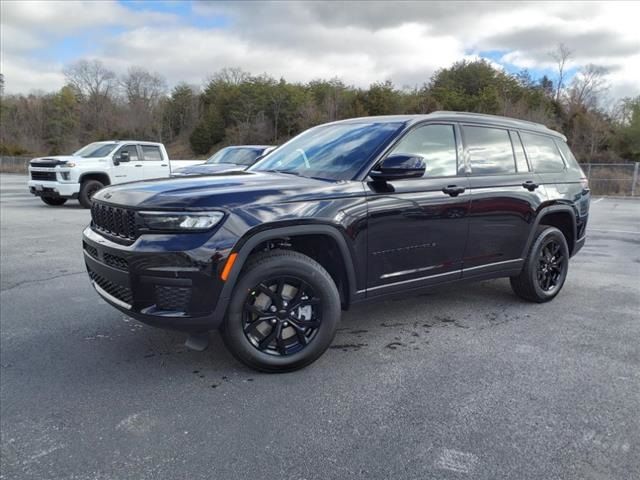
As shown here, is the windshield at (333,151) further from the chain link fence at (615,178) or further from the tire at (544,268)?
the chain link fence at (615,178)

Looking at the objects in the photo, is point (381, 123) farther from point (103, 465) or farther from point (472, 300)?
point (103, 465)

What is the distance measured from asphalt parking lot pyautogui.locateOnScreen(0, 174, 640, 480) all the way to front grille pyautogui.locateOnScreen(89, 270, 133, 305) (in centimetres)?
55

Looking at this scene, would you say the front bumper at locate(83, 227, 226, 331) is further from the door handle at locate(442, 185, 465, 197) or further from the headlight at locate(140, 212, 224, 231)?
the door handle at locate(442, 185, 465, 197)

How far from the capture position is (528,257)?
15.3ft

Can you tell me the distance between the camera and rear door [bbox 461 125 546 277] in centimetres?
417

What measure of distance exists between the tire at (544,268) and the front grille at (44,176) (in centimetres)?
1245

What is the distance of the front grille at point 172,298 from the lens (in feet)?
9.47

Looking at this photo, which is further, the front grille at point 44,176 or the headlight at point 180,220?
the front grille at point 44,176

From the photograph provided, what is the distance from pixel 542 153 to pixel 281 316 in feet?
10.9

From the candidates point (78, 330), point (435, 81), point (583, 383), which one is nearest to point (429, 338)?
point (583, 383)

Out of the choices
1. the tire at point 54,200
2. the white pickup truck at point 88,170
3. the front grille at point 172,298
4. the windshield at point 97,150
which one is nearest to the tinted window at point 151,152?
the white pickup truck at point 88,170

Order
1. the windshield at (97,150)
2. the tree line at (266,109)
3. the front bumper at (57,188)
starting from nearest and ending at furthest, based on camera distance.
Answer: the front bumper at (57,188)
the windshield at (97,150)
the tree line at (266,109)

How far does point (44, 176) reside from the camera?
522 inches

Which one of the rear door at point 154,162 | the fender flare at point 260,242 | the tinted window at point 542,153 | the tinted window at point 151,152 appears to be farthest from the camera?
the tinted window at point 151,152
